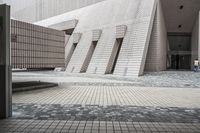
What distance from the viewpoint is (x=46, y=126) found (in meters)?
3.69

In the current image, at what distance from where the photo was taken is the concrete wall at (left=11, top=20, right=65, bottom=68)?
30.5 ft

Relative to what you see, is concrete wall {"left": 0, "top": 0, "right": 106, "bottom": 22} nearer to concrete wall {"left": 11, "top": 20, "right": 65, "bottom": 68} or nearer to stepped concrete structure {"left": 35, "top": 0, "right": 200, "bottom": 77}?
stepped concrete structure {"left": 35, "top": 0, "right": 200, "bottom": 77}

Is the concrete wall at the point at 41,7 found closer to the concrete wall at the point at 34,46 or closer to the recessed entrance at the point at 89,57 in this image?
the recessed entrance at the point at 89,57

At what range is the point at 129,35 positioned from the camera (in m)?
17.2

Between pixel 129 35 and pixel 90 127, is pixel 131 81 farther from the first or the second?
pixel 90 127

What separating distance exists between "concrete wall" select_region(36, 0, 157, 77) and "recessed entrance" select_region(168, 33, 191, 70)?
9.27 metres

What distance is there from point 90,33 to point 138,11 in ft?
18.8

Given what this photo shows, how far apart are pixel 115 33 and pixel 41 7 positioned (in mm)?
19929

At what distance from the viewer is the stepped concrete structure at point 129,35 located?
53.2ft

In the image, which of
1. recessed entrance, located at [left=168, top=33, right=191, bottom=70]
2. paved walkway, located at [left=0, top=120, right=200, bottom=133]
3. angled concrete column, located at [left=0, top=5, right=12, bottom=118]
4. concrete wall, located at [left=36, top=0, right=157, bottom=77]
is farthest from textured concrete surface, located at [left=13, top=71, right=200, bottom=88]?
recessed entrance, located at [left=168, top=33, right=191, bottom=70]

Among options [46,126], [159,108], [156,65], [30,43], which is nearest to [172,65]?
[156,65]

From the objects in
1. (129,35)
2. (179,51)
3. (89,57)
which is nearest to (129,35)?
(129,35)

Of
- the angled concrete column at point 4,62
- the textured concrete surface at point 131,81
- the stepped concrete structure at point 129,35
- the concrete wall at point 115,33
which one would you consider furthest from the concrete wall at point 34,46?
the stepped concrete structure at point 129,35

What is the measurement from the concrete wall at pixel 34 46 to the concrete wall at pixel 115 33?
5855 millimetres
